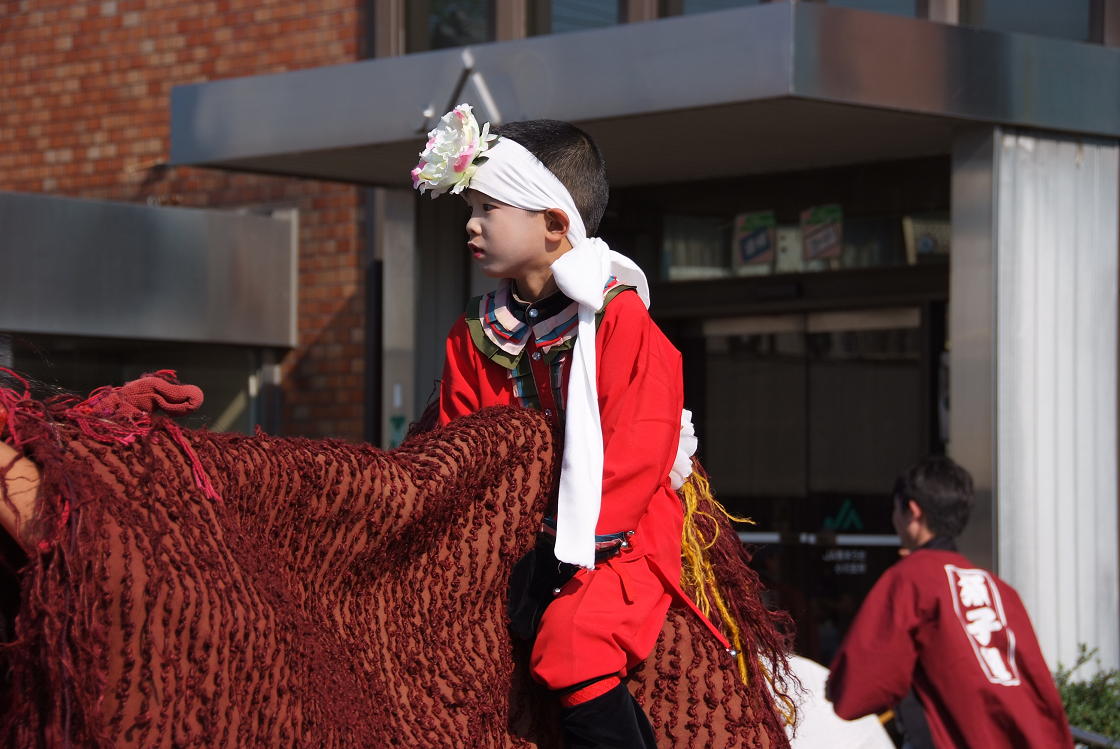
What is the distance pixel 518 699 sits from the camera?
2.35m

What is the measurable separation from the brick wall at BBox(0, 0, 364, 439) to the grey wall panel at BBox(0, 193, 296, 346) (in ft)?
0.93

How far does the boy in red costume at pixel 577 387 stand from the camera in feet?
7.54

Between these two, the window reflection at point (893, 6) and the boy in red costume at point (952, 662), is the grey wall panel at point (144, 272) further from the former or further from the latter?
the boy in red costume at point (952, 662)

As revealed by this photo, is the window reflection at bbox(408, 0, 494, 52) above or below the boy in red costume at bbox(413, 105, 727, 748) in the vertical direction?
above

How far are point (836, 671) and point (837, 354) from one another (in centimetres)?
453

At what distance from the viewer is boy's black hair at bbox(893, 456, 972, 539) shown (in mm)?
5070

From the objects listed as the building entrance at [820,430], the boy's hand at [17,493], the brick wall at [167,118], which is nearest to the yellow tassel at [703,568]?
the boy's hand at [17,493]

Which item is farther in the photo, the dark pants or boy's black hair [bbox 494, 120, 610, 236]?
boy's black hair [bbox 494, 120, 610, 236]

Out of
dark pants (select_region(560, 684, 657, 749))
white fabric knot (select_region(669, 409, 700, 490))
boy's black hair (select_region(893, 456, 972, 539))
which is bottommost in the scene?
dark pants (select_region(560, 684, 657, 749))

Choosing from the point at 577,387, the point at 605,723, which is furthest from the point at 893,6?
the point at 605,723

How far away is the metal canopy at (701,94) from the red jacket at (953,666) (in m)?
2.64

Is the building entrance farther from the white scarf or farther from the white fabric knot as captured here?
the white scarf

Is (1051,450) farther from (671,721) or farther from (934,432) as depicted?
(671,721)

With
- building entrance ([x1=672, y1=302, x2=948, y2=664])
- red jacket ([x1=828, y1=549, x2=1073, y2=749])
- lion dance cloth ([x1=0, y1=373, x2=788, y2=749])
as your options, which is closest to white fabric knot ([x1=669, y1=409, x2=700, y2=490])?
lion dance cloth ([x1=0, y1=373, x2=788, y2=749])
